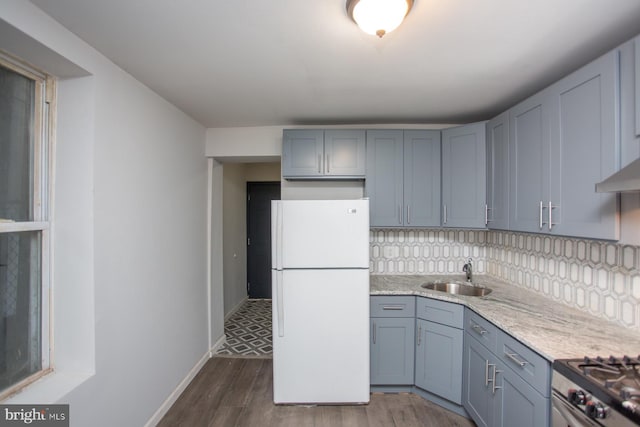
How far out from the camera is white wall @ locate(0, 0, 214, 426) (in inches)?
59.2

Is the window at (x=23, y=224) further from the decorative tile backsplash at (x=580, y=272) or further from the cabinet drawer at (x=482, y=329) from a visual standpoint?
the decorative tile backsplash at (x=580, y=272)

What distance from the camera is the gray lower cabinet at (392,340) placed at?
240cm

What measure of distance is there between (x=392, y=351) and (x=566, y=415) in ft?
4.31

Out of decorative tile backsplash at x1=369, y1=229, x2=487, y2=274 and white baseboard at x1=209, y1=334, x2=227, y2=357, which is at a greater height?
decorative tile backsplash at x1=369, y1=229, x2=487, y2=274

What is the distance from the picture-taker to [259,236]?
512cm

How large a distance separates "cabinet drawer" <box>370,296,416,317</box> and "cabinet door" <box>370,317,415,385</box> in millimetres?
40

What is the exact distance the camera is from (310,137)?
2.68m

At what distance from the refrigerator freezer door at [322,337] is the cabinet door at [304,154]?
0.93 m

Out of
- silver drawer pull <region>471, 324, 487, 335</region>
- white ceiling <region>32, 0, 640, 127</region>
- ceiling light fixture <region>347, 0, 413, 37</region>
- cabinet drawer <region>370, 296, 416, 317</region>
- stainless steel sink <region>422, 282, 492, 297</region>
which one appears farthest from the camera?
stainless steel sink <region>422, 282, 492, 297</region>

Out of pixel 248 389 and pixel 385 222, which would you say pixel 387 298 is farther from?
pixel 248 389

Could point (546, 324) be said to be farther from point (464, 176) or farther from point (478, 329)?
point (464, 176)

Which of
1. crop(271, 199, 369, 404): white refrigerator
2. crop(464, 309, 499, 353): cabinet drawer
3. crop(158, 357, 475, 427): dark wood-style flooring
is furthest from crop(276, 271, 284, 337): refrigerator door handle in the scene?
crop(464, 309, 499, 353): cabinet drawer

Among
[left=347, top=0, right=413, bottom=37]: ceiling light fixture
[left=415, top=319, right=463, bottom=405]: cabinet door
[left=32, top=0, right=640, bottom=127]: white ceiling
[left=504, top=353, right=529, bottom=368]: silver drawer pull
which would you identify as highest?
[left=32, top=0, right=640, bottom=127]: white ceiling

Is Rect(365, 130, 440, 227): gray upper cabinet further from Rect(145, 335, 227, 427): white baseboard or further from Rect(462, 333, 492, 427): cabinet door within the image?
Rect(145, 335, 227, 427): white baseboard
